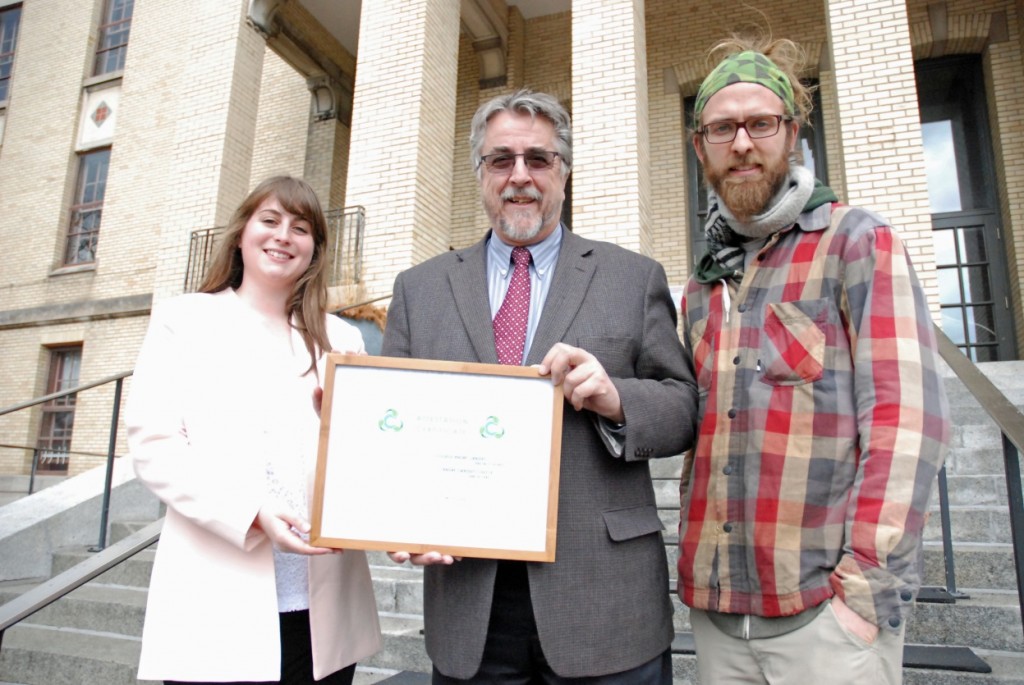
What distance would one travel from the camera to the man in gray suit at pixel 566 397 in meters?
1.70

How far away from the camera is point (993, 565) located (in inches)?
140

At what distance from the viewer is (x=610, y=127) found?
8289mm

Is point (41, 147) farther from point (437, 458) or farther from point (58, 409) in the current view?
point (437, 458)

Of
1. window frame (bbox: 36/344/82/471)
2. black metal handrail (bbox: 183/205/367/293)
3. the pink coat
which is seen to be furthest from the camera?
window frame (bbox: 36/344/82/471)

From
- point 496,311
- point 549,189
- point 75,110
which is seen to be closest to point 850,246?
point 549,189

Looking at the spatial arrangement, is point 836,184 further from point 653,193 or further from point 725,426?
point 725,426

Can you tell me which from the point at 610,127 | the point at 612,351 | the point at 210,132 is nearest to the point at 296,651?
the point at 612,351

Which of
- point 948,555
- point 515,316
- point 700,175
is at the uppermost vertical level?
point 700,175

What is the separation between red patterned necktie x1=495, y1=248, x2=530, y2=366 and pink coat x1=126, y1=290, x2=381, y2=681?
0.61 m

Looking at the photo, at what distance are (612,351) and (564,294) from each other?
211 mm

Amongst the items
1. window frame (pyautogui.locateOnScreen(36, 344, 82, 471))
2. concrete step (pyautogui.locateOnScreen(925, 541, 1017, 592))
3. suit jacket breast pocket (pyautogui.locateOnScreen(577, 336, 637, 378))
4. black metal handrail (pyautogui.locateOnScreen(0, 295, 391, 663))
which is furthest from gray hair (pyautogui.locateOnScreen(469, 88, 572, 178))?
window frame (pyautogui.locateOnScreen(36, 344, 82, 471))

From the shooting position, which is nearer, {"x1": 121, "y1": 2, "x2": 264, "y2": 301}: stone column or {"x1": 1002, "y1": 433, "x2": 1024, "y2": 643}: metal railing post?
{"x1": 1002, "y1": 433, "x2": 1024, "y2": 643}: metal railing post

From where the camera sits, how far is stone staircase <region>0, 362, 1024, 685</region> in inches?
126

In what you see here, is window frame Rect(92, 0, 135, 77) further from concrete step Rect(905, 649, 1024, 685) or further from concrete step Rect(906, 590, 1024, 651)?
concrete step Rect(905, 649, 1024, 685)
